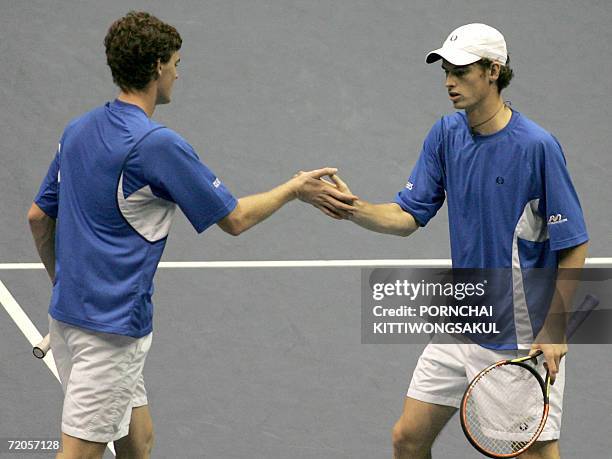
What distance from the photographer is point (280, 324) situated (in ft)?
24.1

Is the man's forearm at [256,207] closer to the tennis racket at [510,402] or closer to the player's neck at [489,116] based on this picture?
the player's neck at [489,116]

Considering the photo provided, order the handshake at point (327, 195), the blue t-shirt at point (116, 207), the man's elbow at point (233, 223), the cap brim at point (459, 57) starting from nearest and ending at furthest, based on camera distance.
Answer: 1. the blue t-shirt at point (116, 207)
2. the man's elbow at point (233, 223)
3. the cap brim at point (459, 57)
4. the handshake at point (327, 195)

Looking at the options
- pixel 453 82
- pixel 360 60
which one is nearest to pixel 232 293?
pixel 360 60

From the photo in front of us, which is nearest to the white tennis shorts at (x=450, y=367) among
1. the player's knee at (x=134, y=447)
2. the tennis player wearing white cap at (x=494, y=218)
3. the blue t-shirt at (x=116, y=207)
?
the tennis player wearing white cap at (x=494, y=218)

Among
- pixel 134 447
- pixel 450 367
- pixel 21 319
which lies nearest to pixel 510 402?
pixel 450 367

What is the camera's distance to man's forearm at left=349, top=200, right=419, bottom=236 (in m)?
5.67

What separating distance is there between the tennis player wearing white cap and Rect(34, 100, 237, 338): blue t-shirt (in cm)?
111

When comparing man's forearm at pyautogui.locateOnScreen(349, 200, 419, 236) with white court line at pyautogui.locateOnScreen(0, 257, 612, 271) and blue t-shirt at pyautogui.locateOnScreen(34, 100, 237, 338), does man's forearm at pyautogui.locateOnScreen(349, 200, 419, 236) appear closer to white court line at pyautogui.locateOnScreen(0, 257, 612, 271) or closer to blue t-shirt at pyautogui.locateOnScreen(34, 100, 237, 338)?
blue t-shirt at pyautogui.locateOnScreen(34, 100, 237, 338)

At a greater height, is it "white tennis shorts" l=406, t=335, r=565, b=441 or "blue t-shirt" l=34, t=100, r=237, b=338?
"blue t-shirt" l=34, t=100, r=237, b=338

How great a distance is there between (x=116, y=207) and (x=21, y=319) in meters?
2.86

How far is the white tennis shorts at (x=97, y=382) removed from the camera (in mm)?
4832

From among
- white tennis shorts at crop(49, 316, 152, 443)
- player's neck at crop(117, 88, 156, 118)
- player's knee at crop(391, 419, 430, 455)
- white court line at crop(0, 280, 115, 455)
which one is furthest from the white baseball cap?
white court line at crop(0, 280, 115, 455)

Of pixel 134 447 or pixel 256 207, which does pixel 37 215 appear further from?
pixel 134 447

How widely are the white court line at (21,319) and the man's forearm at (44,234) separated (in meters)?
1.96
